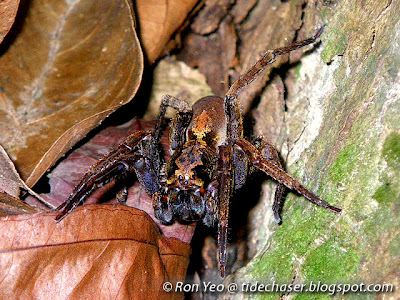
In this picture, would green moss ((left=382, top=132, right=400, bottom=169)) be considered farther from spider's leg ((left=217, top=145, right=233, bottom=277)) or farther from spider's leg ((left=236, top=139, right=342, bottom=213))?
spider's leg ((left=217, top=145, right=233, bottom=277))

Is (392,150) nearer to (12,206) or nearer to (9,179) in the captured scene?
(12,206)

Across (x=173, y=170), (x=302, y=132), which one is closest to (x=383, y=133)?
(x=302, y=132)

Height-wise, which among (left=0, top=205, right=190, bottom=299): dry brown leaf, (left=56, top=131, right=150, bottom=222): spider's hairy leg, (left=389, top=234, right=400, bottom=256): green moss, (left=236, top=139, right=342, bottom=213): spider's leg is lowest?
(left=0, top=205, right=190, bottom=299): dry brown leaf

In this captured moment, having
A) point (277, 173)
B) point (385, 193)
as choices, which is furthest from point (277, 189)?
point (385, 193)

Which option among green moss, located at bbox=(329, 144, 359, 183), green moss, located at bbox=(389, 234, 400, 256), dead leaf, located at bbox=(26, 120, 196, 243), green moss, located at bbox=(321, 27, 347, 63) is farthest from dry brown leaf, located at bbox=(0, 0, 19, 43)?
green moss, located at bbox=(389, 234, 400, 256)

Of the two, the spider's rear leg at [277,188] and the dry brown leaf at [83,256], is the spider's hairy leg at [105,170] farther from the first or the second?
the spider's rear leg at [277,188]

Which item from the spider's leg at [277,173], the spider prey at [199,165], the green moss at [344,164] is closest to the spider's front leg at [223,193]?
the spider prey at [199,165]

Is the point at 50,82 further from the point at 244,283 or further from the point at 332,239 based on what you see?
the point at 332,239
